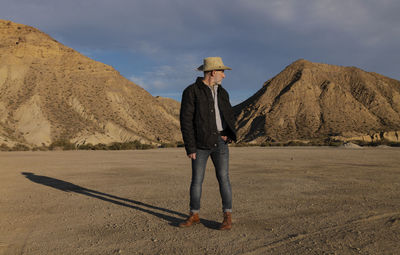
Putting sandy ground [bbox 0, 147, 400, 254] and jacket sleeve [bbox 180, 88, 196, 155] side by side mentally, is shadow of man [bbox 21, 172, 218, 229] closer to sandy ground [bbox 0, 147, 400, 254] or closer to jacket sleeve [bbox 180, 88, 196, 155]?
sandy ground [bbox 0, 147, 400, 254]

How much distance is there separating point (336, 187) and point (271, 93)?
67029mm

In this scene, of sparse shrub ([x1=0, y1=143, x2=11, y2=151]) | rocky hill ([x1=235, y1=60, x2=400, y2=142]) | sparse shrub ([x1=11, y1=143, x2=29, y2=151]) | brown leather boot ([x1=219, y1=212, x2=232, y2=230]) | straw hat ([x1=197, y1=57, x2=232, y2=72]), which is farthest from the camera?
rocky hill ([x1=235, y1=60, x2=400, y2=142])

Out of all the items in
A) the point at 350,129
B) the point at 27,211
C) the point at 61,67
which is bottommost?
the point at 27,211

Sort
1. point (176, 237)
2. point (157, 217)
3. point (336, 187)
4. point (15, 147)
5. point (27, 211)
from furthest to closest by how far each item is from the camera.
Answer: point (15, 147), point (336, 187), point (27, 211), point (157, 217), point (176, 237)

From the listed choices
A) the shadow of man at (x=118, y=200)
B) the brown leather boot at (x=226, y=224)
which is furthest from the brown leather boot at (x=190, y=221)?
the brown leather boot at (x=226, y=224)

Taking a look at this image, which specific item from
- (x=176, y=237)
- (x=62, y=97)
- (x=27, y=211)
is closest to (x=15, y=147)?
(x=62, y=97)

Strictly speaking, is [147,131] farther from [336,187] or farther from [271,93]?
[336,187]

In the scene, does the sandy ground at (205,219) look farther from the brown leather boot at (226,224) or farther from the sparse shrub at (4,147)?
the sparse shrub at (4,147)

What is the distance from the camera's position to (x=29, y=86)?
51531 millimetres

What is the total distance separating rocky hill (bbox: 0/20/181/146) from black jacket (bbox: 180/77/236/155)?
38775 mm

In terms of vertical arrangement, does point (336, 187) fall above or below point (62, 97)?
below

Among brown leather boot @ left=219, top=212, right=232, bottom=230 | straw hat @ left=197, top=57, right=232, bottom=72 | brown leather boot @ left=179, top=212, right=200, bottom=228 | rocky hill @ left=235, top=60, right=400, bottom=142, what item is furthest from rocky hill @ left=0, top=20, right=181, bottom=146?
brown leather boot @ left=219, top=212, right=232, bottom=230

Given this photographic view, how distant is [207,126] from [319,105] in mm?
65227

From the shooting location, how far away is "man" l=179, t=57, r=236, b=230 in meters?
4.54
